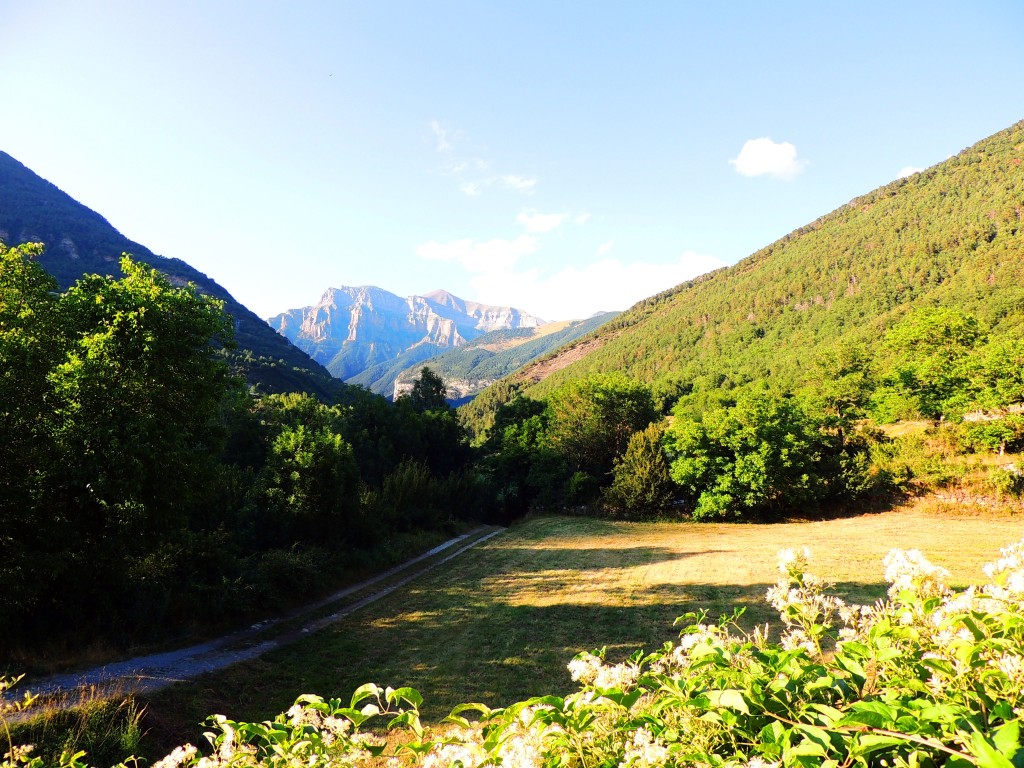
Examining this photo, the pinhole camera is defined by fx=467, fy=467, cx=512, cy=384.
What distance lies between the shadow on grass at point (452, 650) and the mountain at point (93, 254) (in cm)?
7668

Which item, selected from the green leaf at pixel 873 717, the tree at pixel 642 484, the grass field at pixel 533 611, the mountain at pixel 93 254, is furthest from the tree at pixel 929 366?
the mountain at pixel 93 254

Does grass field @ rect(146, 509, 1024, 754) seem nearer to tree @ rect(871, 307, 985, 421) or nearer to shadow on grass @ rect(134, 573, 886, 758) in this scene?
shadow on grass @ rect(134, 573, 886, 758)

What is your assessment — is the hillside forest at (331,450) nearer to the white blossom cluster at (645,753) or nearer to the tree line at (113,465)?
the tree line at (113,465)

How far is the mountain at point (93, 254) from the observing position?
91812 millimetres

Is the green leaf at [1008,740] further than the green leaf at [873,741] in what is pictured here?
No

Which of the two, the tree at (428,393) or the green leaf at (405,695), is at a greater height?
the tree at (428,393)

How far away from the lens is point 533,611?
14148 millimetres

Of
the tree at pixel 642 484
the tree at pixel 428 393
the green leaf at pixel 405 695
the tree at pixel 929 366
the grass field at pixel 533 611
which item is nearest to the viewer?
the green leaf at pixel 405 695

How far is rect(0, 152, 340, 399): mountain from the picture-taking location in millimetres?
91812

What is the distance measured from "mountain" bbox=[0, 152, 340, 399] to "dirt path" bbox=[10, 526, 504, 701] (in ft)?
238

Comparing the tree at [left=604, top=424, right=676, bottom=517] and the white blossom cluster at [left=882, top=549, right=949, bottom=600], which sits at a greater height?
the white blossom cluster at [left=882, top=549, right=949, bottom=600]

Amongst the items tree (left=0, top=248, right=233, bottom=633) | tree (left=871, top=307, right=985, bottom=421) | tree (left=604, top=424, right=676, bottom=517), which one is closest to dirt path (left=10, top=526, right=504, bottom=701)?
tree (left=0, top=248, right=233, bottom=633)

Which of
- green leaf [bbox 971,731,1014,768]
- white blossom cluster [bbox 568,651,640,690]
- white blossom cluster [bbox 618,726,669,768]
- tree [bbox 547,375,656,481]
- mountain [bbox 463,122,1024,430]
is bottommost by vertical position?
tree [bbox 547,375,656,481]

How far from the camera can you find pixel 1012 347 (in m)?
32.8
